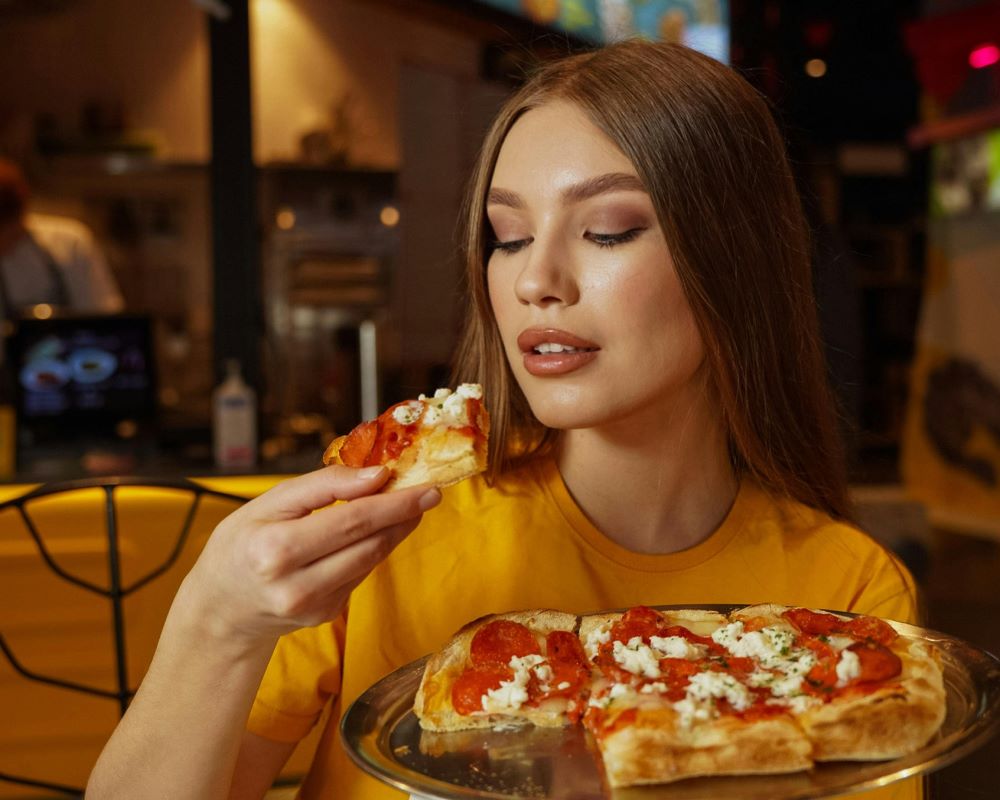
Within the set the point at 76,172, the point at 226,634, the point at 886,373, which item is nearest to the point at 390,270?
the point at 76,172

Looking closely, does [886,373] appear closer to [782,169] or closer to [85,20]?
[85,20]

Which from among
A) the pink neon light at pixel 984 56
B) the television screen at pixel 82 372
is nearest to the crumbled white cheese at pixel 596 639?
the television screen at pixel 82 372

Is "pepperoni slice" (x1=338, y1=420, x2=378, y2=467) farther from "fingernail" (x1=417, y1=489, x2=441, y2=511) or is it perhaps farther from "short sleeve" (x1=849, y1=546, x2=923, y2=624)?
"short sleeve" (x1=849, y1=546, x2=923, y2=624)

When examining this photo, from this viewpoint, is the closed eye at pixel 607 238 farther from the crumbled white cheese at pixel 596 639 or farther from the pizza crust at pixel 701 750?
the pizza crust at pixel 701 750

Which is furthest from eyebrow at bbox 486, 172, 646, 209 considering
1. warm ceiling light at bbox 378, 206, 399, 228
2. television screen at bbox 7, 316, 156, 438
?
warm ceiling light at bbox 378, 206, 399, 228

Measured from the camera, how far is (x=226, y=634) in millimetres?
1067

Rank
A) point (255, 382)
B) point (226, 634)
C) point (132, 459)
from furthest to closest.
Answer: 1. point (255, 382)
2. point (132, 459)
3. point (226, 634)

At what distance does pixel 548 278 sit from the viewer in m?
1.28

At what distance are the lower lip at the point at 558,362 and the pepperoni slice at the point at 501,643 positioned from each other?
Answer: 289 mm

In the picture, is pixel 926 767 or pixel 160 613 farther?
pixel 160 613

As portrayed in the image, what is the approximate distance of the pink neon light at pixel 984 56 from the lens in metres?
6.95

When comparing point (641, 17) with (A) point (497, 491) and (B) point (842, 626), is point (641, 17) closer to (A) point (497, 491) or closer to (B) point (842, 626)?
(A) point (497, 491)

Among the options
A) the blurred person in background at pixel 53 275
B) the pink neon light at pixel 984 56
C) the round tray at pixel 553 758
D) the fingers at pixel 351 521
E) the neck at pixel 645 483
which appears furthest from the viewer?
the pink neon light at pixel 984 56

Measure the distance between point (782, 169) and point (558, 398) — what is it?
494 millimetres
